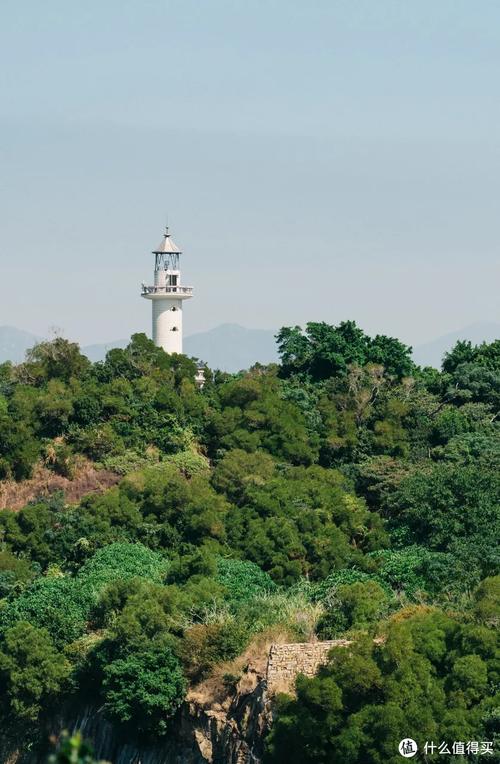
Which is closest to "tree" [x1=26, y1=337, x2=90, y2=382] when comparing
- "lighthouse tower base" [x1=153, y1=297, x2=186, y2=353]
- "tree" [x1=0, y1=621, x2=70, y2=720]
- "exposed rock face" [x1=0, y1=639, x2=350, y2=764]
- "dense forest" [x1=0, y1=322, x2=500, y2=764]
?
"dense forest" [x1=0, y1=322, x2=500, y2=764]

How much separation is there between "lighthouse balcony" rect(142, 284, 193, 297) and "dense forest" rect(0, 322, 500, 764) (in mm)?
2791

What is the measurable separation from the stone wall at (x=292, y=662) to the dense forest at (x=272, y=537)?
61 cm

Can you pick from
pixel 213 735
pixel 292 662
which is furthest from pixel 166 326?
pixel 292 662

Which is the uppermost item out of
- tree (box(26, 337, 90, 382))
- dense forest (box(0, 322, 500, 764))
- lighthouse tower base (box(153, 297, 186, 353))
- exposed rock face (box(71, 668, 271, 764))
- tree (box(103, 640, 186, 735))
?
lighthouse tower base (box(153, 297, 186, 353))

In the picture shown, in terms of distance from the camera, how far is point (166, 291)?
5250 centimetres

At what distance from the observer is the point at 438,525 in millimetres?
39156

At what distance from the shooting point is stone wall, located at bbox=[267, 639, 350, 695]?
3069 centimetres

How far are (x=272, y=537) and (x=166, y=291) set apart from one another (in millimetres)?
14047

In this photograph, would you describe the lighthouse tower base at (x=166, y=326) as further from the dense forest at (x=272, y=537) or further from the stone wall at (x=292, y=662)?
the stone wall at (x=292, y=662)

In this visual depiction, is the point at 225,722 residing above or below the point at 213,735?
above

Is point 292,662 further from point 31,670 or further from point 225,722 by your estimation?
point 31,670

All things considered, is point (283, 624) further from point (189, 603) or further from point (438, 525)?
point (438, 525)

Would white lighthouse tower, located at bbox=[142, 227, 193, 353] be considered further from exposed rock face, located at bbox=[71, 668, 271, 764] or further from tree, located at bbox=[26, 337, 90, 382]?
exposed rock face, located at bbox=[71, 668, 271, 764]

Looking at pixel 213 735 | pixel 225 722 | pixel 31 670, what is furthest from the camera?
pixel 31 670
